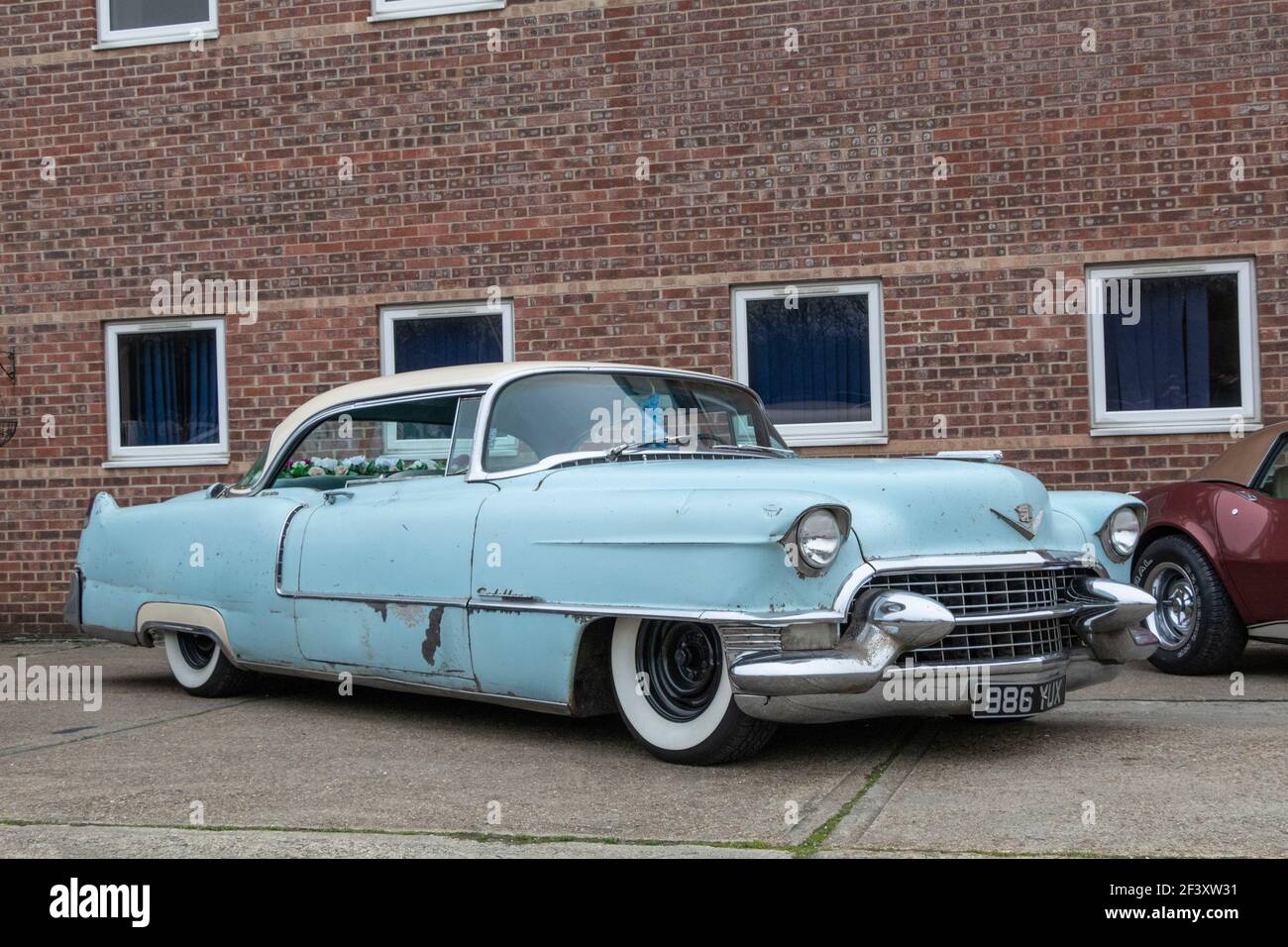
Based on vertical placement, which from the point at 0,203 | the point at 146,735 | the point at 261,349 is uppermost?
the point at 0,203

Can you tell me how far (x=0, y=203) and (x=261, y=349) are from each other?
2337 millimetres

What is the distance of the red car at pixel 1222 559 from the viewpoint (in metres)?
6.72

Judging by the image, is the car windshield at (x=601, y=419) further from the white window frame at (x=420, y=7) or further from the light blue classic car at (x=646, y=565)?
the white window frame at (x=420, y=7)

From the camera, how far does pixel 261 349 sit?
10.7 meters

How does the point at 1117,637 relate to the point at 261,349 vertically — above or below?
below

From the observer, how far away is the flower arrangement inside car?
19.7 feet

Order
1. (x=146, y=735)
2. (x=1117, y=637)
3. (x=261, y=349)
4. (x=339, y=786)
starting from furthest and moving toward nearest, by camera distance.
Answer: (x=261, y=349) → (x=146, y=735) → (x=1117, y=637) → (x=339, y=786)

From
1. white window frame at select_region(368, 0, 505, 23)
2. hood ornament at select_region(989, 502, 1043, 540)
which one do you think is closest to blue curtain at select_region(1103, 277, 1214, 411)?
white window frame at select_region(368, 0, 505, 23)

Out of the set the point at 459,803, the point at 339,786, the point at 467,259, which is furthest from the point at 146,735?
the point at 467,259

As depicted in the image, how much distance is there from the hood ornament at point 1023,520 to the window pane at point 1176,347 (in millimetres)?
5101

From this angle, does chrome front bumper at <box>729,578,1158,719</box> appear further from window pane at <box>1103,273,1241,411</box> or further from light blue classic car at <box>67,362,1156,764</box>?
window pane at <box>1103,273,1241,411</box>

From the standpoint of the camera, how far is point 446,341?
417 inches

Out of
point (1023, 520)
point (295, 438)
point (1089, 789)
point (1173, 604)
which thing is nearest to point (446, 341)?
point (295, 438)
